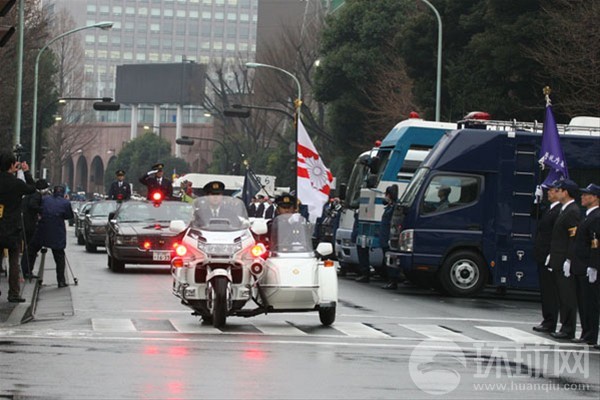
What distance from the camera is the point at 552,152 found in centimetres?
2433

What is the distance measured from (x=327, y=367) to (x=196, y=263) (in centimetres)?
460

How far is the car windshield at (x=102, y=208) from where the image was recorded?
42.6m

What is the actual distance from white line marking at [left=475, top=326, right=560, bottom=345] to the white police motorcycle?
6.98 feet

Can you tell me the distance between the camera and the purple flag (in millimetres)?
24156

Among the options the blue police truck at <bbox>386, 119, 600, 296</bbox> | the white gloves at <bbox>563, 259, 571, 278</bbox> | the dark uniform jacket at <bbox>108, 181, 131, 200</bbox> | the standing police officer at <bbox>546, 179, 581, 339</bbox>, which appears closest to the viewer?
the white gloves at <bbox>563, 259, 571, 278</bbox>

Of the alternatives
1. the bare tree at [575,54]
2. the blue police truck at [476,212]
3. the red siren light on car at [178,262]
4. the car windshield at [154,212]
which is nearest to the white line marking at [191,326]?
the red siren light on car at [178,262]

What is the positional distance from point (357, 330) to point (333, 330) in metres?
0.31

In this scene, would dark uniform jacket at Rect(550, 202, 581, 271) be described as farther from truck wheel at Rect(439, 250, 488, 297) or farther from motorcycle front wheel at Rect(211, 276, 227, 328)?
truck wheel at Rect(439, 250, 488, 297)

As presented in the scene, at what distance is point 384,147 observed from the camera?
30.8m

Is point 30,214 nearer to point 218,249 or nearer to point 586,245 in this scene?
point 218,249

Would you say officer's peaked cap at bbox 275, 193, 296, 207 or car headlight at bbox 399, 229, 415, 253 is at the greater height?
officer's peaked cap at bbox 275, 193, 296, 207

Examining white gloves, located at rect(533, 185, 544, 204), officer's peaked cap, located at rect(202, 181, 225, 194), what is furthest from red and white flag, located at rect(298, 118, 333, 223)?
officer's peaked cap, located at rect(202, 181, 225, 194)

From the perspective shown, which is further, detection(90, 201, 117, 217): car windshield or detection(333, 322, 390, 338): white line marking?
detection(90, 201, 117, 217): car windshield

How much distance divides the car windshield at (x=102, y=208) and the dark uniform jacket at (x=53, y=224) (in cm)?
1562
